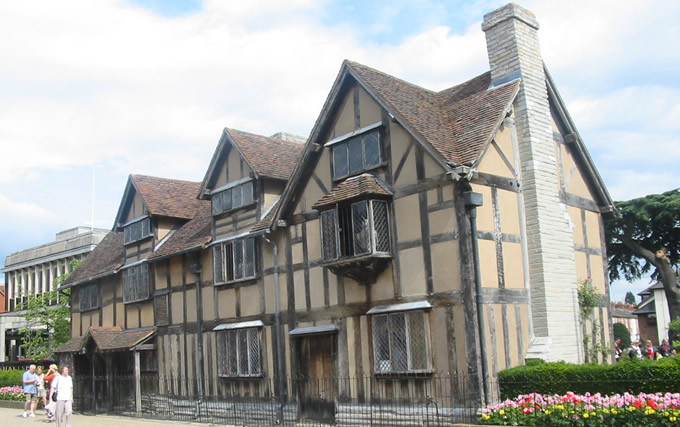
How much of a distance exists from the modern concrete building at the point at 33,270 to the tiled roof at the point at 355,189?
117ft

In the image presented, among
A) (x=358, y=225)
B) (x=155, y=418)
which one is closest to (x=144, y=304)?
(x=155, y=418)

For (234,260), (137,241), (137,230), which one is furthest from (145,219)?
(234,260)

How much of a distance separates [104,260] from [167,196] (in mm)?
5522

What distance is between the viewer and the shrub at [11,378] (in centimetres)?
3325

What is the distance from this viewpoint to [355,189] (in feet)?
60.9

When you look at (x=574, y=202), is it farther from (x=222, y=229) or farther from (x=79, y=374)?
(x=79, y=374)

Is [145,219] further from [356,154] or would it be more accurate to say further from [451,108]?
[451,108]

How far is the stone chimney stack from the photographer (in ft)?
59.4

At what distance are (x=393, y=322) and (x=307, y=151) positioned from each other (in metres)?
5.64

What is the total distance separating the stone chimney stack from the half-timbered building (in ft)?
0.16

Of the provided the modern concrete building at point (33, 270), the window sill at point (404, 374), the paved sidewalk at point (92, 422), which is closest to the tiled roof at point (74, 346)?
the paved sidewalk at point (92, 422)

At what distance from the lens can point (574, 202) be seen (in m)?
21.0

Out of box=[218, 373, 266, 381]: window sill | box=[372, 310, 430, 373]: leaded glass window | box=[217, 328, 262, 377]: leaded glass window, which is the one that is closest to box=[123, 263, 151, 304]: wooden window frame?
box=[217, 328, 262, 377]: leaded glass window

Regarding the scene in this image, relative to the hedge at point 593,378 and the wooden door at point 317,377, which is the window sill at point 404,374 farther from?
the wooden door at point 317,377
